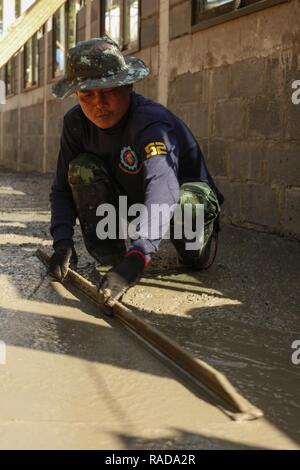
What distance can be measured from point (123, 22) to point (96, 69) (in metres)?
5.98

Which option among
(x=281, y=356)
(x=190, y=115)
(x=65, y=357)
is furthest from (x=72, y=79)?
(x=190, y=115)

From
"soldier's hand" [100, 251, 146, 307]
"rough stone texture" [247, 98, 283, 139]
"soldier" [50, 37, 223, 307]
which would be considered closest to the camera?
"soldier's hand" [100, 251, 146, 307]

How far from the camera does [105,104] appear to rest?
9.84 feet

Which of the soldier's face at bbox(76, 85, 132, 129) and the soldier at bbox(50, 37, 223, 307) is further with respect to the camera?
the soldier's face at bbox(76, 85, 132, 129)

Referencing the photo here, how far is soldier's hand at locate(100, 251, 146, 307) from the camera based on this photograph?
257 cm

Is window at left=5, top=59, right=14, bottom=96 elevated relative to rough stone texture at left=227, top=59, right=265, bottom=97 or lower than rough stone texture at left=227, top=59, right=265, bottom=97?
elevated

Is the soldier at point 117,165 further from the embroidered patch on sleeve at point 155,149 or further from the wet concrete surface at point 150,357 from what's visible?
the wet concrete surface at point 150,357

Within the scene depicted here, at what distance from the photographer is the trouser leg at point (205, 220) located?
3.27 m

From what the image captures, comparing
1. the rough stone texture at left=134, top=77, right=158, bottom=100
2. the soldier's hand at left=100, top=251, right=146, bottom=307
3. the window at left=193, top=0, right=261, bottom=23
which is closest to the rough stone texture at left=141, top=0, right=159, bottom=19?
the rough stone texture at left=134, top=77, right=158, bottom=100

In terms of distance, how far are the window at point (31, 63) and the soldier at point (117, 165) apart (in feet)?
37.2

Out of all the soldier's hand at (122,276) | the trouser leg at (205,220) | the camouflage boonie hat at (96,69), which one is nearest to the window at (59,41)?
the trouser leg at (205,220)

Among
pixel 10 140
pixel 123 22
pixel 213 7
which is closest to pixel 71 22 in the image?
pixel 123 22

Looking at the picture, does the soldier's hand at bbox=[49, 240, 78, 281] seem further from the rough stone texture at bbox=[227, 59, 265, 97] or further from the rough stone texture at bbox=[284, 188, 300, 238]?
the rough stone texture at bbox=[227, 59, 265, 97]

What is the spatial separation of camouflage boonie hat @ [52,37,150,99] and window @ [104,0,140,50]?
→ 183 inches
